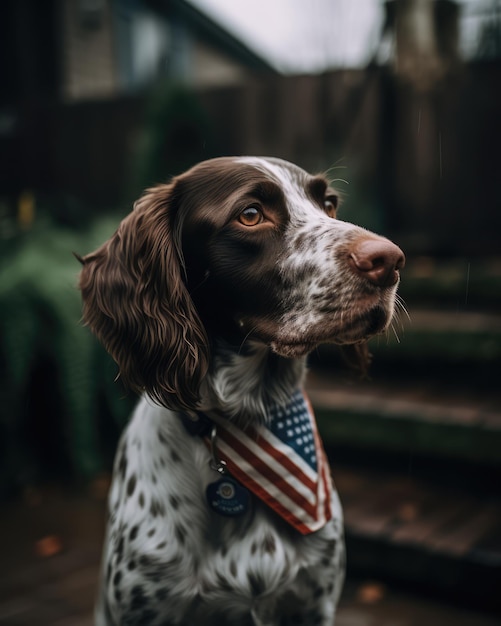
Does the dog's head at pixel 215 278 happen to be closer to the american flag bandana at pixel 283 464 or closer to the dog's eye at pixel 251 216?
the dog's eye at pixel 251 216

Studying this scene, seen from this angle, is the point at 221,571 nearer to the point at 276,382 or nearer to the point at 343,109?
the point at 276,382

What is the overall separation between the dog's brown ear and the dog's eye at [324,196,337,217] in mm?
419

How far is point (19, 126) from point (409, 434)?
5.36 meters

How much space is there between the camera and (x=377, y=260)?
4.42 feet

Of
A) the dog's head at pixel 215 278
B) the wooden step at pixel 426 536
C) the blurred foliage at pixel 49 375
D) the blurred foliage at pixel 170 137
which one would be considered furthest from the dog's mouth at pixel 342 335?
the blurred foliage at pixel 170 137

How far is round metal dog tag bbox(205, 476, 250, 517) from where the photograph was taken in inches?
61.0

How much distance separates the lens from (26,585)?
2.59 metres

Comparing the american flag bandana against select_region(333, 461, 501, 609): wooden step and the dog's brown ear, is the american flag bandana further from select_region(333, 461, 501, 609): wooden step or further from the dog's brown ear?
select_region(333, 461, 501, 609): wooden step

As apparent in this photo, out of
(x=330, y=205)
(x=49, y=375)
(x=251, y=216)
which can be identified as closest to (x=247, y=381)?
(x=251, y=216)

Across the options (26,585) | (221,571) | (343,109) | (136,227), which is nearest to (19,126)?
(343,109)

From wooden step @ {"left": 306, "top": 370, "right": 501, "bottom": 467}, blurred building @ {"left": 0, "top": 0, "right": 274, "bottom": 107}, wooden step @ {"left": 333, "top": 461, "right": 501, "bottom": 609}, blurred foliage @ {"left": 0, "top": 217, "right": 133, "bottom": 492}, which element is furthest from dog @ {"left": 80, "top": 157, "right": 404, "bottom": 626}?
blurred building @ {"left": 0, "top": 0, "right": 274, "bottom": 107}

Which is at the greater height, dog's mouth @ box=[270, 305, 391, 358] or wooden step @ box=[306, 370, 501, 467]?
dog's mouth @ box=[270, 305, 391, 358]

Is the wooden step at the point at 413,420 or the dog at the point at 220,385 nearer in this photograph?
the dog at the point at 220,385

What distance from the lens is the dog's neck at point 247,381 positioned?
1611 millimetres
